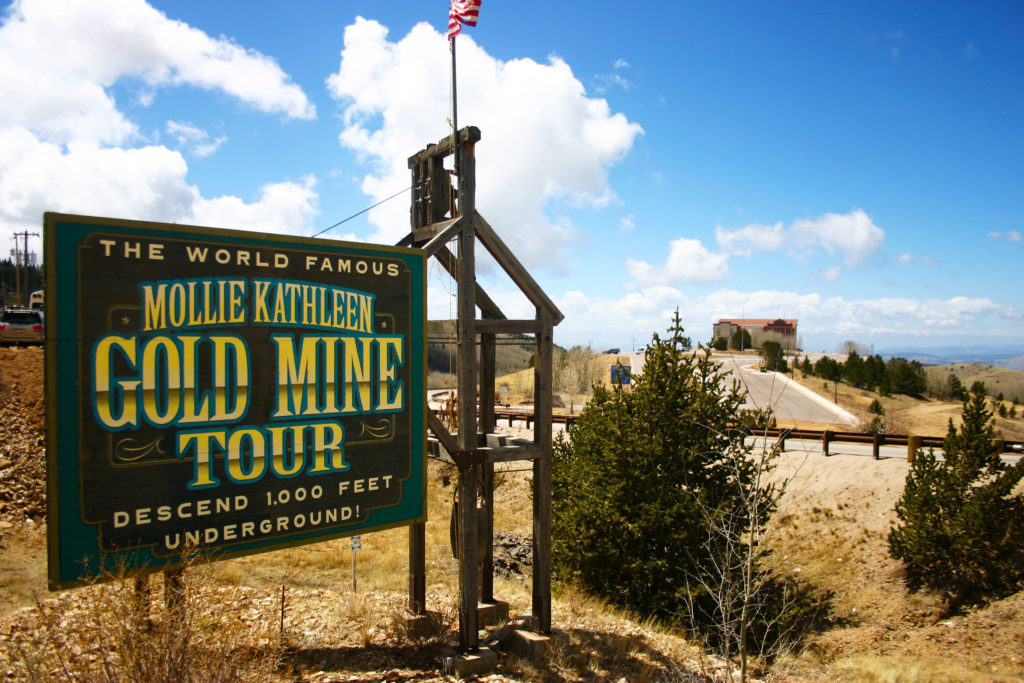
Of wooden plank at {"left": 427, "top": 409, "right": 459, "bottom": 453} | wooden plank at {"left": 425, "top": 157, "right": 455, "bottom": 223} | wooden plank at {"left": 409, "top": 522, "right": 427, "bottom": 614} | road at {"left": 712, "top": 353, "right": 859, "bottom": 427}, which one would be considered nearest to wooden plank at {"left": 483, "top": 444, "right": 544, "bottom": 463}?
wooden plank at {"left": 427, "top": 409, "right": 459, "bottom": 453}

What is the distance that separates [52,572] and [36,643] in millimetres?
594

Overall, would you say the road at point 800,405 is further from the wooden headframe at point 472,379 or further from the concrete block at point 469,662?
the concrete block at point 469,662

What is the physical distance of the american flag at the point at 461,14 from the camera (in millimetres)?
8141

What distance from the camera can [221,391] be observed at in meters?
6.04

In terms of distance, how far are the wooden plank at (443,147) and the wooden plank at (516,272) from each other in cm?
114

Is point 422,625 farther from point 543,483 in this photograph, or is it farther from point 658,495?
point 658,495

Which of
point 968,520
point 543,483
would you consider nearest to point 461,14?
point 543,483

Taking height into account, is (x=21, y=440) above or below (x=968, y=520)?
above

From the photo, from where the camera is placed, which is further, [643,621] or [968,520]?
[968,520]

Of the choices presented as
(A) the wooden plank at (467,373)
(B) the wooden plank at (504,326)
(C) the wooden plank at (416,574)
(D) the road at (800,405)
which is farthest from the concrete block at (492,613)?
(D) the road at (800,405)

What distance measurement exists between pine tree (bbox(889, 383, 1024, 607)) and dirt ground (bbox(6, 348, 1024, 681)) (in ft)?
2.27

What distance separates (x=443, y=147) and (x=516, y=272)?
6.90 ft

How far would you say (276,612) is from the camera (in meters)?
9.16

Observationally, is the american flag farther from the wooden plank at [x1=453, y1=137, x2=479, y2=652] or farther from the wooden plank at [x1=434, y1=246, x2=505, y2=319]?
the wooden plank at [x1=434, y1=246, x2=505, y2=319]
